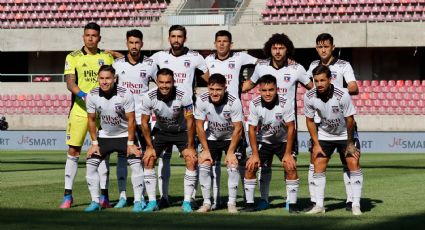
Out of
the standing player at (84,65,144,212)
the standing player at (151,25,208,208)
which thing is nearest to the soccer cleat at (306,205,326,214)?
the standing player at (84,65,144,212)

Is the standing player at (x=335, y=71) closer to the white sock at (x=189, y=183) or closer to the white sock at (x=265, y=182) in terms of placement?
the white sock at (x=265, y=182)

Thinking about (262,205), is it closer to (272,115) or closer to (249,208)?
(249,208)

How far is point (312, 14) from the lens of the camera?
37781 mm

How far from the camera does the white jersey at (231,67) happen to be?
1328cm

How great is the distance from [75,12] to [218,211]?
3079cm

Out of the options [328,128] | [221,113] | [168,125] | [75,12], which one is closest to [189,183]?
[168,125]

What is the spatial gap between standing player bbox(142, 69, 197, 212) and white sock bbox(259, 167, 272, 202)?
90 cm

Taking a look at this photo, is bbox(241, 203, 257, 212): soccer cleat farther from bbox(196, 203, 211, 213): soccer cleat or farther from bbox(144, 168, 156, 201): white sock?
bbox(144, 168, 156, 201): white sock

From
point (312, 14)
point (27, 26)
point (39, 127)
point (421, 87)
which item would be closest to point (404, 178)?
point (421, 87)

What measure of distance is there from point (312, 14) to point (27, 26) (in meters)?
12.2

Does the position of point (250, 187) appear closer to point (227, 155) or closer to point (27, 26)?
point (227, 155)

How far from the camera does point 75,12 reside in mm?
41750

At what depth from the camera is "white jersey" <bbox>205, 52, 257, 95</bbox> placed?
13.3m

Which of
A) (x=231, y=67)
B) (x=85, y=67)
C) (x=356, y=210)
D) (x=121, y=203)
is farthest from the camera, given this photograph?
(x=231, y=67)
